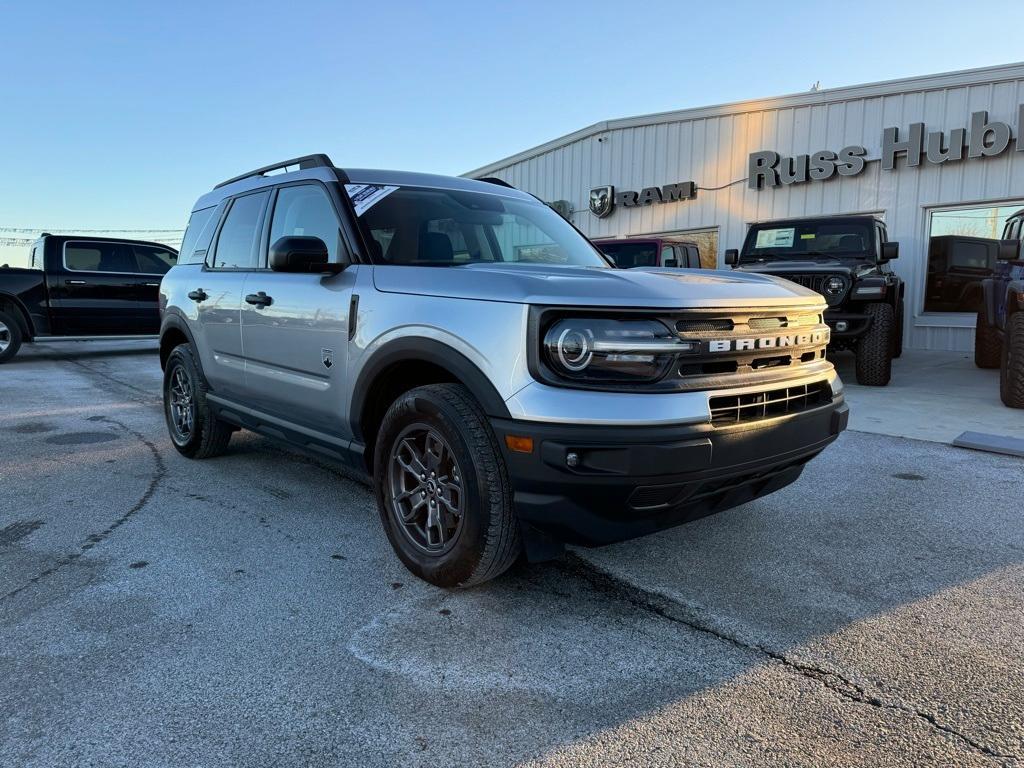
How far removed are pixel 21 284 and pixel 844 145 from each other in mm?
13599

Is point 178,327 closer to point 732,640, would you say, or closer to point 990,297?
point 732,640

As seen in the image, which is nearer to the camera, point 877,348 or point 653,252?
point 877,348

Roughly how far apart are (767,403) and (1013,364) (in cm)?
536

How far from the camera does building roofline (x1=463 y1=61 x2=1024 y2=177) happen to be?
10.4m

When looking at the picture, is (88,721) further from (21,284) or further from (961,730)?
(21,284)

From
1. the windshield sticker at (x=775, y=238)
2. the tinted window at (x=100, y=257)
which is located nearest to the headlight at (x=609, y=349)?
the windshield sticker at (x=775, y=238)

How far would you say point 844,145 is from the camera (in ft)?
39.1

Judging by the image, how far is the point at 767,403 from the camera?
262 cm

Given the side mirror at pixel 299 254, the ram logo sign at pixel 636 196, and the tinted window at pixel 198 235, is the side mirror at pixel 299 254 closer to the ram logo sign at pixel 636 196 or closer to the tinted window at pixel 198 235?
the tinted window at pixel 198 235

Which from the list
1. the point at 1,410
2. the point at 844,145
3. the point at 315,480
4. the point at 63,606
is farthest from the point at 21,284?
the point at 844,145

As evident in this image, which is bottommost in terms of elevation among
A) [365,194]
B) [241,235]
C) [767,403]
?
[767,403]

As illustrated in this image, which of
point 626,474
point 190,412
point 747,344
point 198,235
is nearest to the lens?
point 626,474

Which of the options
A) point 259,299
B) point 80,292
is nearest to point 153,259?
point 80,292

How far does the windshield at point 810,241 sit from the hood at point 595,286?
6.37 meters
